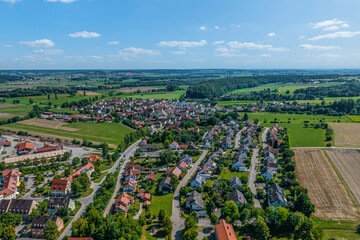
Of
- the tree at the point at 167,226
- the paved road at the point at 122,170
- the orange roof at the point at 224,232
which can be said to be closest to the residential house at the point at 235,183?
the orange roof at the point at 224,232

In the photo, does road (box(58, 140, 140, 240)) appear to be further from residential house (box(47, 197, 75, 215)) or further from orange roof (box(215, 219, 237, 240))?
orange roof (box(215, 219, 237, 240))

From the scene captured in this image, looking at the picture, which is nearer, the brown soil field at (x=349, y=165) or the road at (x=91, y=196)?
the road at (x=91, y=196)

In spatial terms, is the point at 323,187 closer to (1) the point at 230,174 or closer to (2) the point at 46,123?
(1) the point at 230,174

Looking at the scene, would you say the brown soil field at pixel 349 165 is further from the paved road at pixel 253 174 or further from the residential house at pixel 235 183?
the residential house at pixel 235 183

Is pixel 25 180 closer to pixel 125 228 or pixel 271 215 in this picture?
pixel 125 228

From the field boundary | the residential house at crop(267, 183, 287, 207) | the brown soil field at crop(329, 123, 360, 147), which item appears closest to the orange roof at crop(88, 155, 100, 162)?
the residential house at crop(267, 183, 287, 207)
